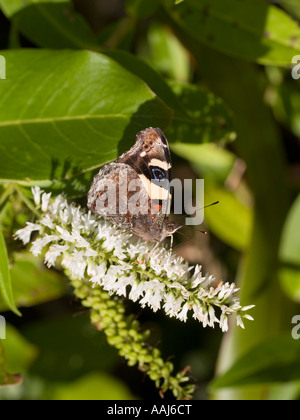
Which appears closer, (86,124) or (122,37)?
(86,124)

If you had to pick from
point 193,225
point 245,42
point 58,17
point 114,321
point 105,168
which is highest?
point 58,17

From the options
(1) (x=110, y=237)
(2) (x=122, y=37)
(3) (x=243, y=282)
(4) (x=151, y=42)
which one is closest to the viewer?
(1) (x=110, y=237)

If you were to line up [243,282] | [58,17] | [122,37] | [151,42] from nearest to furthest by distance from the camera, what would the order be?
[58,17], [122,37], [243,282], [151,42]

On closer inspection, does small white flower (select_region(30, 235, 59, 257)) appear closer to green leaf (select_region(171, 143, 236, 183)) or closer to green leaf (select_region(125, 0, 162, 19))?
green leaf (select_region(125, 0, 162, 19))

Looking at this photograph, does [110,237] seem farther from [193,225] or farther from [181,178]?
[181,178]

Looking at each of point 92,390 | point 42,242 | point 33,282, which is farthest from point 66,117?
point 92,390

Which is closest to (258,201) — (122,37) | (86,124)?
(122,37)

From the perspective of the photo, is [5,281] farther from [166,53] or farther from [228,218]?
[166,53]

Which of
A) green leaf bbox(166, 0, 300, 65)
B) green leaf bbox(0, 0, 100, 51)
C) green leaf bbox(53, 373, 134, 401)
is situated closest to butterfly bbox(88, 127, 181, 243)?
green leaf bbox(0, 0, 100, 51)

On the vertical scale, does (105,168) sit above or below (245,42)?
below
